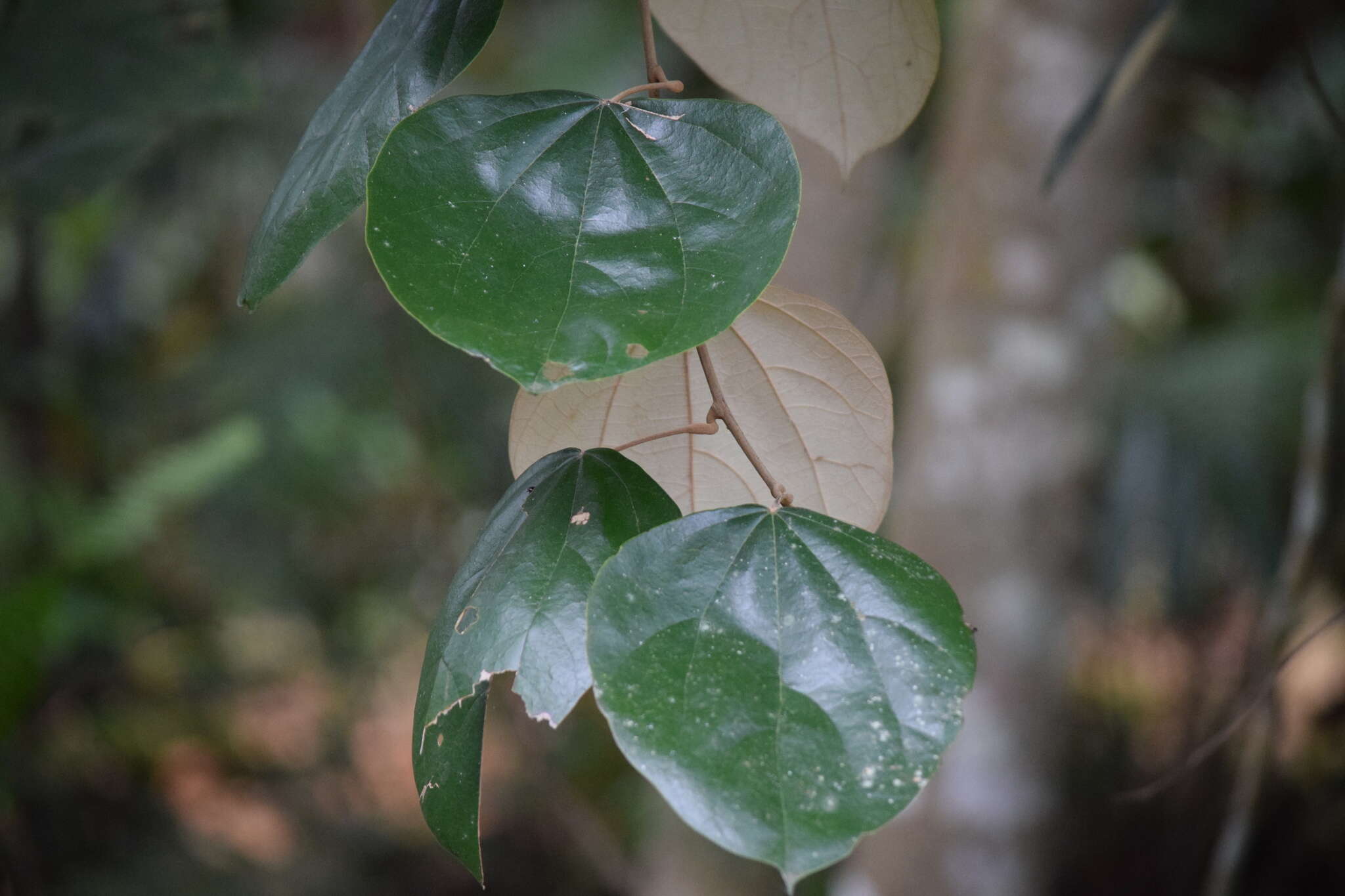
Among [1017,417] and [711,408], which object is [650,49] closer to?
[711,408]

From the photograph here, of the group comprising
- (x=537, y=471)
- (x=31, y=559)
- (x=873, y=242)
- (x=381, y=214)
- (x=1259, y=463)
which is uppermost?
(x=381, y=214)

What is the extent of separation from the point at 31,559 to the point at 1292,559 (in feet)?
7.68

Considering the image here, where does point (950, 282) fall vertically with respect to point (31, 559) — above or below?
above

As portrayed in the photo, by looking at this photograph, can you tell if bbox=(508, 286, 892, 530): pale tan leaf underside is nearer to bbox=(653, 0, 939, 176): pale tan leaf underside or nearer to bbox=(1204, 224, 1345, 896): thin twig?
bbox=(653, 0, 939, 176): pale tan leaf underside

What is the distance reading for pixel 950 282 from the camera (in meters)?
1.51

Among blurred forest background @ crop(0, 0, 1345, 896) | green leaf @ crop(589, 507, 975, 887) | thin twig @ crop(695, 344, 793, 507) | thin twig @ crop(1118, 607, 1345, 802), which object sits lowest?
blurred forest background @ crop(0, 0, 1345, 896)

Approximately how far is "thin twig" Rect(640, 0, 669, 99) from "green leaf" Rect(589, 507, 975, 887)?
207 millimetres

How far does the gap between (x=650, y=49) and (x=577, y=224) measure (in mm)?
119

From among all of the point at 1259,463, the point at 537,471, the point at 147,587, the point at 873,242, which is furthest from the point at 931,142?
the point at 147,587

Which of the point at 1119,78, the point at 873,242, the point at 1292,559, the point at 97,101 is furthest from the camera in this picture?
the point at 873,242

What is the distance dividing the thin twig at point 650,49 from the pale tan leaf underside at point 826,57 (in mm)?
85

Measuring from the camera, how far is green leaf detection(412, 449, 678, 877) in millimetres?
363

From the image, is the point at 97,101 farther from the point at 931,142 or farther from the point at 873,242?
the point at 931,142

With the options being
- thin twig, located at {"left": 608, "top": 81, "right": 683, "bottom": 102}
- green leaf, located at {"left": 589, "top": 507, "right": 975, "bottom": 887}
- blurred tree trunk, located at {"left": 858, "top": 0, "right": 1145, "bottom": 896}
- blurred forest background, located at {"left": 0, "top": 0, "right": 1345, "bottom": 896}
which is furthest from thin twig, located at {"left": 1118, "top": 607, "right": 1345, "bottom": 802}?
blurred tree trunk, located at {"left": 858, "top": 0, "right": 1145, "bottom": 896}
